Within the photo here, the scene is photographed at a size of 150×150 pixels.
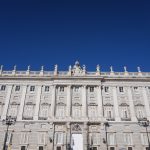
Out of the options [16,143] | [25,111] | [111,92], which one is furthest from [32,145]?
[111,92]

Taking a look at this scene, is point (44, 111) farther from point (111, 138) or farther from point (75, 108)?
point (111, 138)

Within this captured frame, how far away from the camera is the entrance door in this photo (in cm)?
3716

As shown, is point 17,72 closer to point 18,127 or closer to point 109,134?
point 18,127

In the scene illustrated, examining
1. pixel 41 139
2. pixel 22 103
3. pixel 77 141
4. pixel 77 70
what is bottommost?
pixel 77 141

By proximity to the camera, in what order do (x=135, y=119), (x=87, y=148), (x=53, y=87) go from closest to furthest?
1. (x=87, y=148)
2. (x=135, y=119)
3. (x=53, y=87)

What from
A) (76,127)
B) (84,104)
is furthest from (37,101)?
(76,127)

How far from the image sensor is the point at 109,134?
38531 millimetres

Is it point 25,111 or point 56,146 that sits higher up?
point 25,111

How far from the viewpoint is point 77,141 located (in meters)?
37.7

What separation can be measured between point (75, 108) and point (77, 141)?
240 inches

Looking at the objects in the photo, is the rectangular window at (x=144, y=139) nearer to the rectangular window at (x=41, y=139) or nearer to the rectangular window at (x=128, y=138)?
the rectangular window at (x=128, y=138)

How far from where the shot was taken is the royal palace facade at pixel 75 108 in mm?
37744

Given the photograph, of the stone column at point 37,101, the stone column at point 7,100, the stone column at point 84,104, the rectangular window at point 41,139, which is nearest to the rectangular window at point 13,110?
the stone column at point 7,100

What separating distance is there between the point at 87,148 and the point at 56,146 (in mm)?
5196
